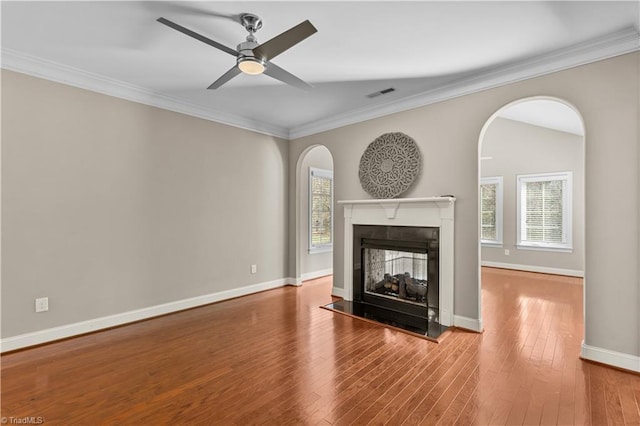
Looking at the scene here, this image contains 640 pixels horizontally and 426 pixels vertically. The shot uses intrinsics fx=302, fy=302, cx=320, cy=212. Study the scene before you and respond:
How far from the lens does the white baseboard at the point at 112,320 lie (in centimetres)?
287

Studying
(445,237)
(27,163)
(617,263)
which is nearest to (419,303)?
(445,237)

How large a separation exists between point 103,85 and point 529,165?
7726 mm

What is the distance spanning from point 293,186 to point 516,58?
3550mm

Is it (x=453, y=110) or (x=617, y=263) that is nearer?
(x=617, y=263)

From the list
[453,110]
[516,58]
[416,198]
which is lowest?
[416,198]

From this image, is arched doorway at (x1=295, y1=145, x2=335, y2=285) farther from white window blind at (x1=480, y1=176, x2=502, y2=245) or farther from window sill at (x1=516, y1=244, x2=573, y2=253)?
window sill at (x1=516, y1=244, x2=573, y2=253)

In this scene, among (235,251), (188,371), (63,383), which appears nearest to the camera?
(63,383)

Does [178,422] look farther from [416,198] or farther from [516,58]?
[516,58]

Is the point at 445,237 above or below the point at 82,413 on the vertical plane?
above

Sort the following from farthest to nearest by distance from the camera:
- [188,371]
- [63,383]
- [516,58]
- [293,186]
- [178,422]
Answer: [293,186], [516,58], [188,371], [63,383], [178,422]

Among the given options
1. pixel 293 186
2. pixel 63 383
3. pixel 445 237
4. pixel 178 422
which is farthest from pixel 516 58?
pixel 63 383

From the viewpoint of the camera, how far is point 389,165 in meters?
4.04

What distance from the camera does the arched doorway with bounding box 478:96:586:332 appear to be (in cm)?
606

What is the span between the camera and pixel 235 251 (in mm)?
4621
